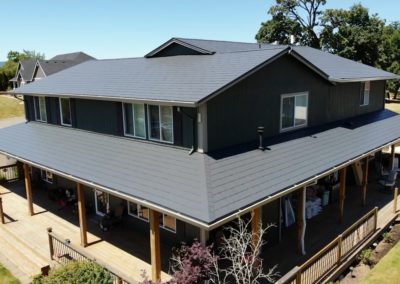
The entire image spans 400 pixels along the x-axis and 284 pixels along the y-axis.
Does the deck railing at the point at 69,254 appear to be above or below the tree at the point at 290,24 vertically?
below

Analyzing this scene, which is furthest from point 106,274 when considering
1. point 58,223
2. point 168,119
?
point 58,223

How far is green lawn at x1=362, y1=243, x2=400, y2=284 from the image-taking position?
11.0 m

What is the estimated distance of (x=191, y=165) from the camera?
10.5 m

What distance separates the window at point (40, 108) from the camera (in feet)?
61.6

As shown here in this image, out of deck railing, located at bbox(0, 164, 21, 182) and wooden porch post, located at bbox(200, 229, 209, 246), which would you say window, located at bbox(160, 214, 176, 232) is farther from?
deck railing, located at bbox(0, 164, 21, 182)

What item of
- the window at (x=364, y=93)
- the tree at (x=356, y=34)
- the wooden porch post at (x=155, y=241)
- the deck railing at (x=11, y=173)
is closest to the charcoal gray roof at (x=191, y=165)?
the wooden porch post at (x=155, y=241)

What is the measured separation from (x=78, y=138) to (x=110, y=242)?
5.06 meters

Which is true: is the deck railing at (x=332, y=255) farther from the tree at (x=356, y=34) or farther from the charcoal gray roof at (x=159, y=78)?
the tree at (x=356, y=34)

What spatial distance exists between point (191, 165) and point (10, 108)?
49479 millimetres

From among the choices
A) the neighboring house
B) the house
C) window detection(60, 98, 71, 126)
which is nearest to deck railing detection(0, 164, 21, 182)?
the house

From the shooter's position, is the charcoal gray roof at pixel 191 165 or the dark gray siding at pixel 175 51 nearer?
the charcoal gray roof at pixel 191 165

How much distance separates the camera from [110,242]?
504 inches

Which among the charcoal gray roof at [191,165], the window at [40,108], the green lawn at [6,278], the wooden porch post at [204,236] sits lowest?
the green lawn at [6,278]

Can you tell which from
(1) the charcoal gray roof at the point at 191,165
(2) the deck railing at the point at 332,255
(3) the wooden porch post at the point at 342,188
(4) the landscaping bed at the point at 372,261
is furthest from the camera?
(3) the wooden porch post at the point at 342,188
